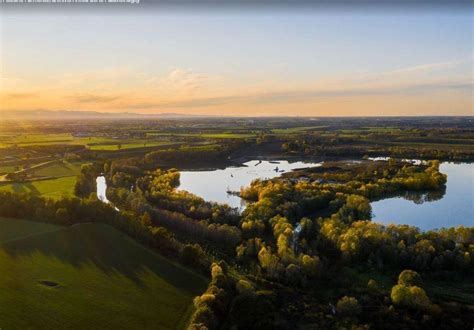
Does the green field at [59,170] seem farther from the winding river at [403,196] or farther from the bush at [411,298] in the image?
the bush at [411,298]

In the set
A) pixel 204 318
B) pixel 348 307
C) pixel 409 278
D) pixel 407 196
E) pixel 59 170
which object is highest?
pixel 59 170

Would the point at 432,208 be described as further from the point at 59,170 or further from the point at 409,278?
the point at 59,170

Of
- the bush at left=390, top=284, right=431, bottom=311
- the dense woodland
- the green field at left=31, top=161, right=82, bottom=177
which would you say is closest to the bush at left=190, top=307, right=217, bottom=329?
the dense woodland

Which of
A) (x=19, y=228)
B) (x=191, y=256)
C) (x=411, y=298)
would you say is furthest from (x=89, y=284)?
(x=411, y=298)

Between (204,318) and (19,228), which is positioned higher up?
(19,228)

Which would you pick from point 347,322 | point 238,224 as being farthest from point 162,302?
point 238,224

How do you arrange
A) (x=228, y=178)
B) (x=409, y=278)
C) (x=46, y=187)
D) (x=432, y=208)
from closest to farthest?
(x=409, y=278) < (x=432, y=208) < (x=46, y=187) < (x=228, y=178)

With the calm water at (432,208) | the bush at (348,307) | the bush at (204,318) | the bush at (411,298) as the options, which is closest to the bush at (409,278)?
the bush at (411,298)

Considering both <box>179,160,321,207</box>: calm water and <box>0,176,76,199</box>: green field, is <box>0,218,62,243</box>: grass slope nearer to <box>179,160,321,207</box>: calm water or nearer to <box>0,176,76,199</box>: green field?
<box>0,176,76,199</box>: green field
